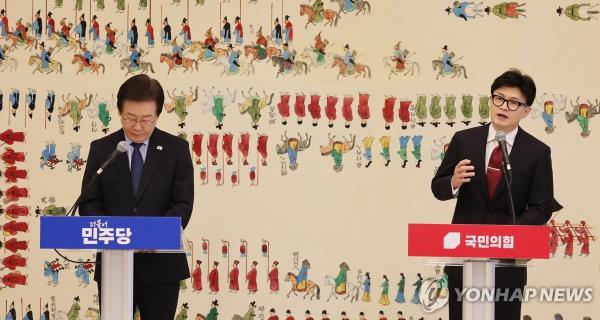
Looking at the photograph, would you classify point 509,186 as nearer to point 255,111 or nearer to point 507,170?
point 507,170

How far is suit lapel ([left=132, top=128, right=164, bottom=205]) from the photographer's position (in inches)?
163

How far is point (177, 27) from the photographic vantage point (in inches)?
223

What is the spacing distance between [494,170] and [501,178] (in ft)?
0.20

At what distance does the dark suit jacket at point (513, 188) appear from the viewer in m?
4.14

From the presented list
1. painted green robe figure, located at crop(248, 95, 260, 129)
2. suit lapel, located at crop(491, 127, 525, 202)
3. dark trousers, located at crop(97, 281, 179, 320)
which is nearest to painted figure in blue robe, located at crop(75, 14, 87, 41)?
painted green robe figure, located at crop(248, 95, 260, 129)

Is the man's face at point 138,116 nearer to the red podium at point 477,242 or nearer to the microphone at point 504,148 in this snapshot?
the red podium at point 477,242

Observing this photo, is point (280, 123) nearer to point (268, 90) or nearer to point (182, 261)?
point (268, 90)

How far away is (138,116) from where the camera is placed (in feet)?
13.6

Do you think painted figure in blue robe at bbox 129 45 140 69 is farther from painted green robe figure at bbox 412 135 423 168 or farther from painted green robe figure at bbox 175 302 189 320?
painted green robe figure at bbox 412 135 423 168

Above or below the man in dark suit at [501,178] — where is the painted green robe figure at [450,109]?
above

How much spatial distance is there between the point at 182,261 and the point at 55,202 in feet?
5.55

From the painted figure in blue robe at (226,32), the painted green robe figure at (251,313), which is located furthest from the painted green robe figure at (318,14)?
the painted green robe figure at (251,313)

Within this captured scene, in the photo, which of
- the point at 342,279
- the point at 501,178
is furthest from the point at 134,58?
the point at 501,178

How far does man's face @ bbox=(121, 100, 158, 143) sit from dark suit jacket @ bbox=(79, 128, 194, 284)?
0.29ft
